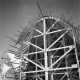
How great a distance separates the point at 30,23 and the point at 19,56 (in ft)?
11.9

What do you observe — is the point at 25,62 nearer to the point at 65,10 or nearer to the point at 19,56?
the point at 19,56

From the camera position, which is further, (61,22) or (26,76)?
(26,76)

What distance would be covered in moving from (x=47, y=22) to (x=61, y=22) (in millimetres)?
1770

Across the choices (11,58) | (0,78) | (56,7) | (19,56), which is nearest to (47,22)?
(56,7)

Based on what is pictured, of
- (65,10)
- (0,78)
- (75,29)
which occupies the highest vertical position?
(65,10)

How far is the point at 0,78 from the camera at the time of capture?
802 inches

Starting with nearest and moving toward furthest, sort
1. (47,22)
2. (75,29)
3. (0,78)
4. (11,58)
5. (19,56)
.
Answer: (75,29) < (19,56) < (47,22) < (11,58) < (0,78)

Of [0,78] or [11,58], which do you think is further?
[0,78]

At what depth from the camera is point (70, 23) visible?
33.8ft

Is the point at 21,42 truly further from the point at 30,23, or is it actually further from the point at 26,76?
the point at 26,76

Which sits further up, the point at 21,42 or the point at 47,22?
the point at 47,22

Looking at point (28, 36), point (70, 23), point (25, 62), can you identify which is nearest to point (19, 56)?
point (25, 62)

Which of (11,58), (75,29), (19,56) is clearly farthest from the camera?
(11,58)

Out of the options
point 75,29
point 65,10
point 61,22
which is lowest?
point 75,29
